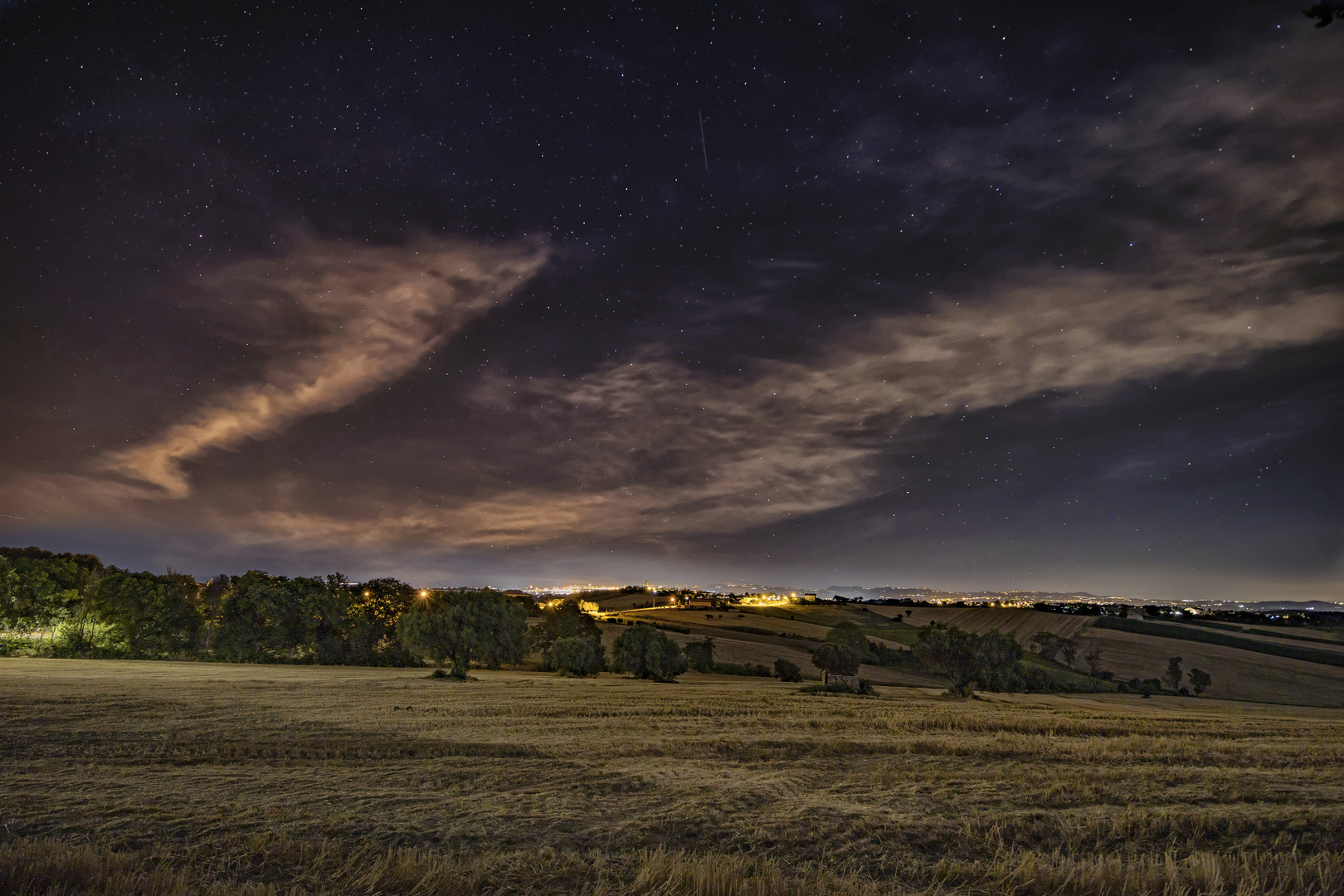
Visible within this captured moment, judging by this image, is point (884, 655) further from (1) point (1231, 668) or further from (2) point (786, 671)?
(1) point (1231, 668)

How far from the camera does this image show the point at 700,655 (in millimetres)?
90312

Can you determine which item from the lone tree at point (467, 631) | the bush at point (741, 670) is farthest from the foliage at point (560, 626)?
the bush at point (741, 670)

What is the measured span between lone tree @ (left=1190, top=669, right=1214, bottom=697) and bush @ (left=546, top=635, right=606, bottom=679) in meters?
74.4

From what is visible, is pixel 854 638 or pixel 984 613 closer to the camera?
pixel 854 638

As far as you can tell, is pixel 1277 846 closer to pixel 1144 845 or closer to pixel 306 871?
pixel 1144 845

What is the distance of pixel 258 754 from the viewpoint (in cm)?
2148

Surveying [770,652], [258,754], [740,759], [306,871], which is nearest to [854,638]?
[770,652]

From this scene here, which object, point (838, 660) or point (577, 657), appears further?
point (577, 657)

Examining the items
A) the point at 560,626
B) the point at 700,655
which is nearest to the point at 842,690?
the point at 700,655

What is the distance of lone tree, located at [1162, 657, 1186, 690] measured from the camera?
86.9 metres

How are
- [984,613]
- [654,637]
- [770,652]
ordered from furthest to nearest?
[984,613] → [770,652] → [654,637]

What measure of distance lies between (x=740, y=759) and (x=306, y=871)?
608 inches

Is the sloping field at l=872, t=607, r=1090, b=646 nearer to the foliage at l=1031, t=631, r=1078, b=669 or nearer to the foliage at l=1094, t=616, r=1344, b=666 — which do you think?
the foliage at l=1031, t=631, r=1078, b=669

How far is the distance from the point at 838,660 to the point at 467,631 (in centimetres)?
3852
